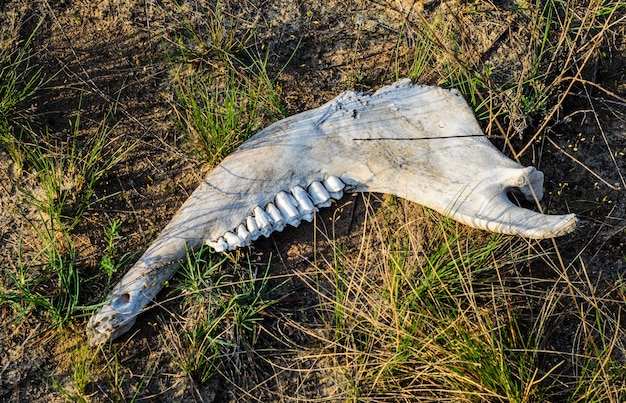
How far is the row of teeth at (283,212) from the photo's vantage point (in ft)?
9.51

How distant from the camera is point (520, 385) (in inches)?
102

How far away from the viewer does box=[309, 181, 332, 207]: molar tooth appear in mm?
2986

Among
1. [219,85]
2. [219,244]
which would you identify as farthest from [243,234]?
[219,85]

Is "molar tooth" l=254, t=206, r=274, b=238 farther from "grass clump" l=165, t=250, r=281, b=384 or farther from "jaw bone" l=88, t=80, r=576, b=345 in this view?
"grass clump" l=165, t=250, r=281, b=384

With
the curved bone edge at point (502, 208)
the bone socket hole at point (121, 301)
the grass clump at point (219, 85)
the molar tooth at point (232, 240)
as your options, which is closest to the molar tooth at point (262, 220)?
the molar tooth at point (232, 240)

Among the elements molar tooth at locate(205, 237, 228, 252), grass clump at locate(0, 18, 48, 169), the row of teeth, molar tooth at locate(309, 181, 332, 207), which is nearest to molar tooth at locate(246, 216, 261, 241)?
the row of teeth

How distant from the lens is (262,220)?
2.91m

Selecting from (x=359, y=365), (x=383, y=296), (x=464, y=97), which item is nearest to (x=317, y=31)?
(x=464, y=97)

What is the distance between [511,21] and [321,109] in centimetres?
110

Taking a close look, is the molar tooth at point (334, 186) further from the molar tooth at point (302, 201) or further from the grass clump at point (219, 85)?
the grass clump at point (219, 85)

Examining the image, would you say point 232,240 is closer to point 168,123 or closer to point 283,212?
point 283,212

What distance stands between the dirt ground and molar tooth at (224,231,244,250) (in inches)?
5.2

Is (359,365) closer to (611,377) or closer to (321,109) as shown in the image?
(611,377)

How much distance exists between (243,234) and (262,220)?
98 millimetres
